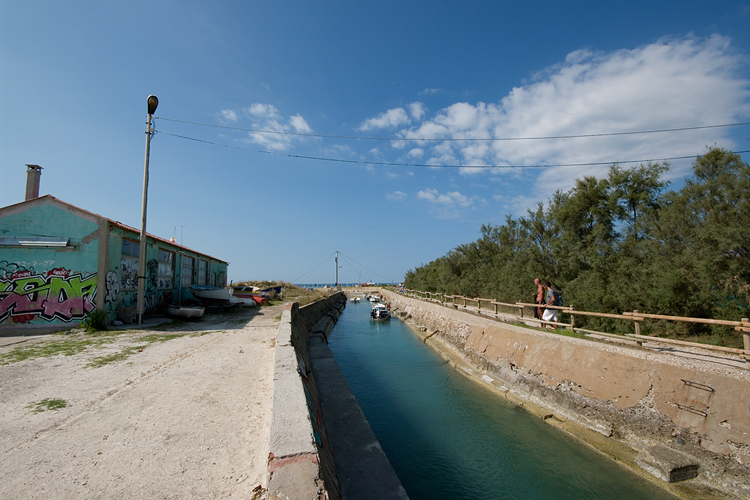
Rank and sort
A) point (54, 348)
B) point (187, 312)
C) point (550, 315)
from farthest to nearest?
point (187, 312), point (550, 315), point (54, 348)

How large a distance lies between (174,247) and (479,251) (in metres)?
26.0

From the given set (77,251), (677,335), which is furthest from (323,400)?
(677,335)

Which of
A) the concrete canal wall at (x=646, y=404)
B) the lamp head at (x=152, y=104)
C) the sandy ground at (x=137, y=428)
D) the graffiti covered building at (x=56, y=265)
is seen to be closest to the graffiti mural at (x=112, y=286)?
the graffiti covered building at (x=56, y=265)

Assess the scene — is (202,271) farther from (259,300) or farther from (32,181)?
(32,181)

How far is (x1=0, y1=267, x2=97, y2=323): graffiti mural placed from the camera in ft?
35.1

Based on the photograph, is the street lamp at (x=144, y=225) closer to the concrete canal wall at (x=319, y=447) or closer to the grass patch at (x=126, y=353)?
the grass patch at (x=126, y=353)

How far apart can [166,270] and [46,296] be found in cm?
543

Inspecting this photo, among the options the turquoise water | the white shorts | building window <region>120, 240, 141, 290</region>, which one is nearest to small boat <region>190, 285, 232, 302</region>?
building window <region>120, 240, 141, 290</region>

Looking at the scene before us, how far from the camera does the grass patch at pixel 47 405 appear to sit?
4598 mm

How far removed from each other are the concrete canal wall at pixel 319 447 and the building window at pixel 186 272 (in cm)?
1232

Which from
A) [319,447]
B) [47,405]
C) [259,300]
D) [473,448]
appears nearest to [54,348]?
[47,405]

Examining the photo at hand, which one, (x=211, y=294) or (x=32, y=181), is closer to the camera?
(x=32, y=181)

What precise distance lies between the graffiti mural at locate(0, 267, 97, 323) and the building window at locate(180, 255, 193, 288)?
7.07m

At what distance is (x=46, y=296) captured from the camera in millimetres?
10867
